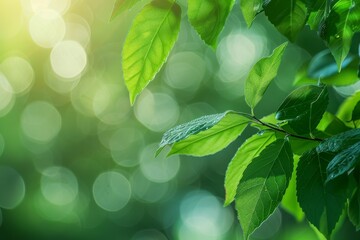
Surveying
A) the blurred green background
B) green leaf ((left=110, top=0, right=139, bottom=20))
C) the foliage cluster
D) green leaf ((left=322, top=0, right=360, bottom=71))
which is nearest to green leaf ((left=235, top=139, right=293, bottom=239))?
the foliage cluster

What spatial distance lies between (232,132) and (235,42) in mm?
10482

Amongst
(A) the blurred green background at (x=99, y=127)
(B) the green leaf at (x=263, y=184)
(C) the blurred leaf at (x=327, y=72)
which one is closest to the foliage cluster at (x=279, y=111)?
(B) the green leaf at (x=263, y=184)

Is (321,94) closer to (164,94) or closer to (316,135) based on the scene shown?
(316,135)

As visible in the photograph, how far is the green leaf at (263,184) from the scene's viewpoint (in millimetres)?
726

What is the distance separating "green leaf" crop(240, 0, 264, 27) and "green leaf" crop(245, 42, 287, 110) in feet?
0.21

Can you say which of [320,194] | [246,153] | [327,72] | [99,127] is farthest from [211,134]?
[99,127]

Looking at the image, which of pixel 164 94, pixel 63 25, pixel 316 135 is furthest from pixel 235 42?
pixel 316 135

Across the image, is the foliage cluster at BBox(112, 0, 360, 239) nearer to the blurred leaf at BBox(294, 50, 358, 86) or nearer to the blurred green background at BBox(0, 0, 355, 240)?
the blurred leaf at BBox(294, 50, 358, 86)

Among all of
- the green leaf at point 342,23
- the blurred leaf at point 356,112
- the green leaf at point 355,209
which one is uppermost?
the green leaf at point 342,23

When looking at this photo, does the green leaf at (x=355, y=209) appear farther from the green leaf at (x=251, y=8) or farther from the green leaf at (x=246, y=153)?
the green leaf at (x=251, y=8)

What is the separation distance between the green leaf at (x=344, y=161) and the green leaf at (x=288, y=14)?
0.13 meters

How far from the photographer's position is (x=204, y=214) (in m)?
12.1

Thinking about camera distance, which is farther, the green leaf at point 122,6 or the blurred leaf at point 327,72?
the blurred leaf at point 327,72

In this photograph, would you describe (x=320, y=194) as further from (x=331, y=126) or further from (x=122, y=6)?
(x=122, y=6)
